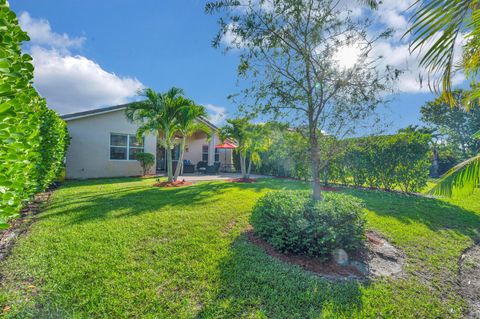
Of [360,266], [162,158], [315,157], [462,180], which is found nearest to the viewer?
[462,180]

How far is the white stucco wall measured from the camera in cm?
1343

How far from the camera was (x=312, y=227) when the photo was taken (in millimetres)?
3873

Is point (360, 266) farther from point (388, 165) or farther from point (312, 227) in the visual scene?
point (388, 165)

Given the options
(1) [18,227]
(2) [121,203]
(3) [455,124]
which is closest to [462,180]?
(2) [121,203]

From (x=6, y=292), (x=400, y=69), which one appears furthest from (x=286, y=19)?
(x=6, y=292)

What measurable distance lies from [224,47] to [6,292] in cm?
571

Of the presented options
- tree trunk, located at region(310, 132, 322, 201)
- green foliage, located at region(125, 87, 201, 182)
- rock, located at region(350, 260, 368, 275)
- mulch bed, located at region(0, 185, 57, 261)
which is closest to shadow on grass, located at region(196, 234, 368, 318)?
rock, located at region(350, 260, 368, 275)

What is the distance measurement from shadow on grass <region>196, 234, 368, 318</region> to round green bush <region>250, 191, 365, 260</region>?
47 centimetres

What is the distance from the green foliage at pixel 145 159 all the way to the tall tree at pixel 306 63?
11835 mm

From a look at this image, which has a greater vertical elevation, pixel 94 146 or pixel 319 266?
pixel 94 146

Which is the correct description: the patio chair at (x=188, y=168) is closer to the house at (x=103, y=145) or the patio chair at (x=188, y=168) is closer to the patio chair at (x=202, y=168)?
the patio chair at (x=202, y=168)

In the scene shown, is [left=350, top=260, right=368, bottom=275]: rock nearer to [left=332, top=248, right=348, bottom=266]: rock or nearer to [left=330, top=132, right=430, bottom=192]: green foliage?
[left=332, top=248, right=348, bottom=266]: rock

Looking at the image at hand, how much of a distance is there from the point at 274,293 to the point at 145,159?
46.6 feet

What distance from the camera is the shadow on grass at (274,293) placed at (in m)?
2.54
